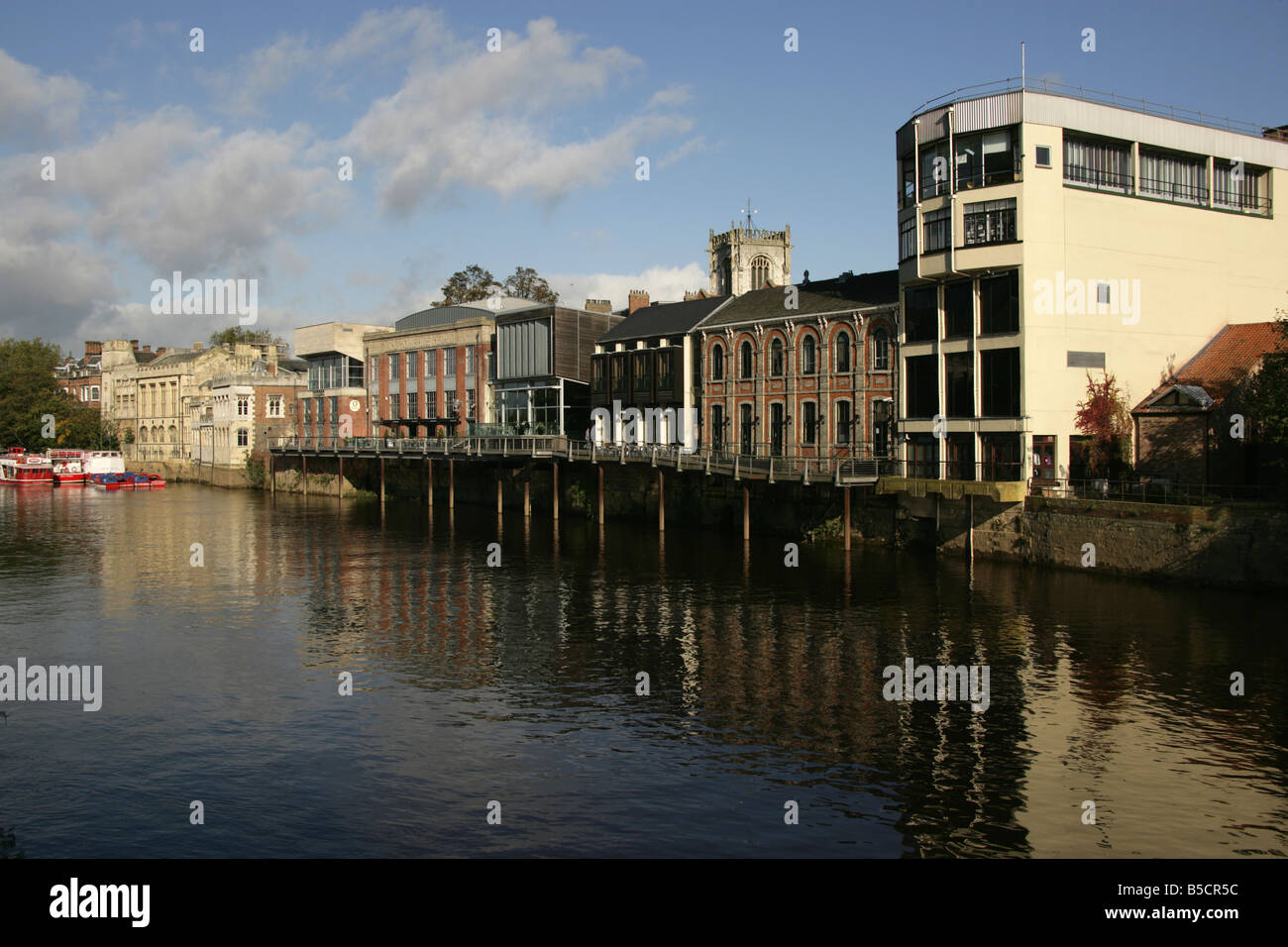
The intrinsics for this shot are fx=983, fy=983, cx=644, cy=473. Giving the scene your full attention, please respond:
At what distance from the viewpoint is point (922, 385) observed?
42.8 metres

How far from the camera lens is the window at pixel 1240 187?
43.0m

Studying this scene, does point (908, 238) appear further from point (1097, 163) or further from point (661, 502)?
point (661, 502)

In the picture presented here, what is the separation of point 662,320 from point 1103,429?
27.4 metres

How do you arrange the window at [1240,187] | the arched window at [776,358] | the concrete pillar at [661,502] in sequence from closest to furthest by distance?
the window at [1240,187] → the concrete pillar at [661,502] → the arched window at [776,358]

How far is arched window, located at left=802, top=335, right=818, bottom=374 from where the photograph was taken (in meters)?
48.4

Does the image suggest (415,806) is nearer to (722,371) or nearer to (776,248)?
(722,371)

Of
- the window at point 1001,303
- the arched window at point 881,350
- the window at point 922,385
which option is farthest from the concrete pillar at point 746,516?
the window at point 1001,303

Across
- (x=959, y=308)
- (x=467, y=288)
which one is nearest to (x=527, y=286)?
(x=467, y=288)

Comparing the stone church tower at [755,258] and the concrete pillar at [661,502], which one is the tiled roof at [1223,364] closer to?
the concrete pillar at [661,502]

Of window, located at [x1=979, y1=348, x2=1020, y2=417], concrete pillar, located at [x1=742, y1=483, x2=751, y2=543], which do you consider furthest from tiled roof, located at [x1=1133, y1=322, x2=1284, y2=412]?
concrete pillar, located at [x1=742, y1=483, x2=751, y2=543]

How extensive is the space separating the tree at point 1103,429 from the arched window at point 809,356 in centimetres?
1318
